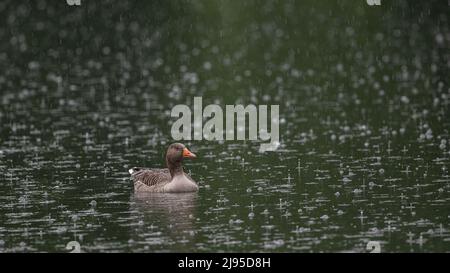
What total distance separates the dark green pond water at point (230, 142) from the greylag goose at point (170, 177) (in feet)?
0.92

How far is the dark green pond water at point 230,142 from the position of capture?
18.7 meters

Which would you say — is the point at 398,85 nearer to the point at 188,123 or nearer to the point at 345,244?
the point at 188,123

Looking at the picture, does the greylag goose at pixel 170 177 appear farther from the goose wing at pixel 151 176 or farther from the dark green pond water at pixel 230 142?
the dark green pond water at pixel 230 142

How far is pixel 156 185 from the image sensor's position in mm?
22922

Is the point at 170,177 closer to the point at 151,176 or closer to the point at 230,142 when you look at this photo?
the point at 151,176

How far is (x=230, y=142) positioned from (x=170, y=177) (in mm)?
5792

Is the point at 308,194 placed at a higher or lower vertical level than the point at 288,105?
lower

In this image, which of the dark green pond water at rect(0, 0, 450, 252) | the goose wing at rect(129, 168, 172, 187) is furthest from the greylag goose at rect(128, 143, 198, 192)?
the dark green pond water at rect(0, 0, 450, 252)

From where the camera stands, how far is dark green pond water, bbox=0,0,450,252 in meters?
18.7

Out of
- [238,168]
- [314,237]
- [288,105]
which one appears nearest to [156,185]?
[238,168]

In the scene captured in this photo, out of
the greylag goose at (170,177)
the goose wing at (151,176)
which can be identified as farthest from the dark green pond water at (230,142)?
the goose wing at (151,176)

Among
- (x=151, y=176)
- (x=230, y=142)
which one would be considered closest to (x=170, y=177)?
(x=151, y=176)

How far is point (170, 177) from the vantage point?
22.9m
